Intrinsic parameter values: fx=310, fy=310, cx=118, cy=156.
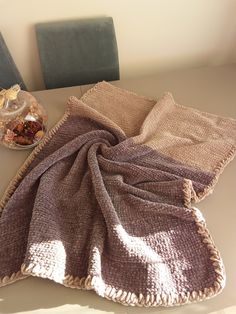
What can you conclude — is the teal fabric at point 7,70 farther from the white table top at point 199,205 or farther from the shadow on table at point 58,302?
the shadow on table at point 58,302

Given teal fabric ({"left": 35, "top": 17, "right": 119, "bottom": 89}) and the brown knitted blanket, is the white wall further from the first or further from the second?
the brown knitted blanket

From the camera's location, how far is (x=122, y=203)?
0.90 meters

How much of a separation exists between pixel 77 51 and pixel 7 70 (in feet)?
0.89

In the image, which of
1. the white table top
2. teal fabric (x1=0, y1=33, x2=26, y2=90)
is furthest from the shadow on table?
teal fabric (x1=0, y1=33, x2=26, y2=90)

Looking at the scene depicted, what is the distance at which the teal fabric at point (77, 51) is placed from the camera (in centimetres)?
113

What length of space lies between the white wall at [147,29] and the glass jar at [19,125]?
0.89 feet

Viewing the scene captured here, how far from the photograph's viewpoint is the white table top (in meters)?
0.73

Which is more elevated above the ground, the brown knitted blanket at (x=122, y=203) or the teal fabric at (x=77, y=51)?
the teal fabric at (x=77, y=51)

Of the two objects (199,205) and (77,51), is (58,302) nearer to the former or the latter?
(199,205)

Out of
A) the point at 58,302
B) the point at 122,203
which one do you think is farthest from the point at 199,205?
the point at 58,302

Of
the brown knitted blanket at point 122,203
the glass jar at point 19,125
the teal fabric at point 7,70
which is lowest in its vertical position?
the brown knitted blanket at point 122,203

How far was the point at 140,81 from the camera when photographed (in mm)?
1285

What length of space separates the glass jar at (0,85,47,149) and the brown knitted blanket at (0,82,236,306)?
1.8 inches

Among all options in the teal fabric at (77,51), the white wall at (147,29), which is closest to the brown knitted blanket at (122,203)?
the teal fabric at (77,51)
